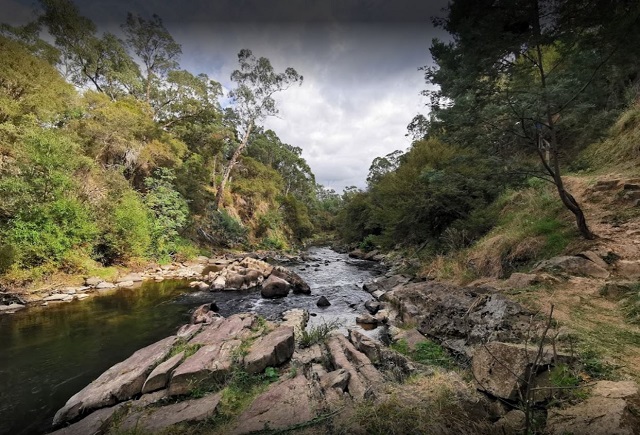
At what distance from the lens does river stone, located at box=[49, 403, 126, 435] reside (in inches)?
153

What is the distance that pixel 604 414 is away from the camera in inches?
95.2

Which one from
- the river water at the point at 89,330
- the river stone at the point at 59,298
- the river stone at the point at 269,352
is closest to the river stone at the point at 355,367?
the river stone at the point at 269,352

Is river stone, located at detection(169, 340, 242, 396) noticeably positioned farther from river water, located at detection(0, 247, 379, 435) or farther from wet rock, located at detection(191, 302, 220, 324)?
wet rock, located at detection(191, 302, 220, 324)

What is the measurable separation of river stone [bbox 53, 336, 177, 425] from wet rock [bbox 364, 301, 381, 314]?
6.31 m

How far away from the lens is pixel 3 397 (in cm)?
497

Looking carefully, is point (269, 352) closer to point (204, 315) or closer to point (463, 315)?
point (463, 315)

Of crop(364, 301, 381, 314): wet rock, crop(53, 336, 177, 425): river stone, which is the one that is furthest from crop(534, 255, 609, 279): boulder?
crop(53, 336, 177, 425): river stone

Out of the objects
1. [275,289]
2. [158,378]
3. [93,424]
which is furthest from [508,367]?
[275,289]

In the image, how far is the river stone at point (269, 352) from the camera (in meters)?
4.96

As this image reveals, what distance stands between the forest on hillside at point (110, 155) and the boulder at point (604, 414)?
6.54 metres

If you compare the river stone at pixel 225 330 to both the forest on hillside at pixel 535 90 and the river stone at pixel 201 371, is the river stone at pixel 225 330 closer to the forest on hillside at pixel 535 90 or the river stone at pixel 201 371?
the river stone at pixel 201 371

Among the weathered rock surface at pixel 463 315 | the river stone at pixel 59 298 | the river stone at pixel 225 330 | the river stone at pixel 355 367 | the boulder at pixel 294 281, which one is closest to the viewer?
the river stone at pixel 355 367

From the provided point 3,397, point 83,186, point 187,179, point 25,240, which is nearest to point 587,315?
point 3,397

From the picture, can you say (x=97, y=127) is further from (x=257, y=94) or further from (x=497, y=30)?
(x=497, y=30)
